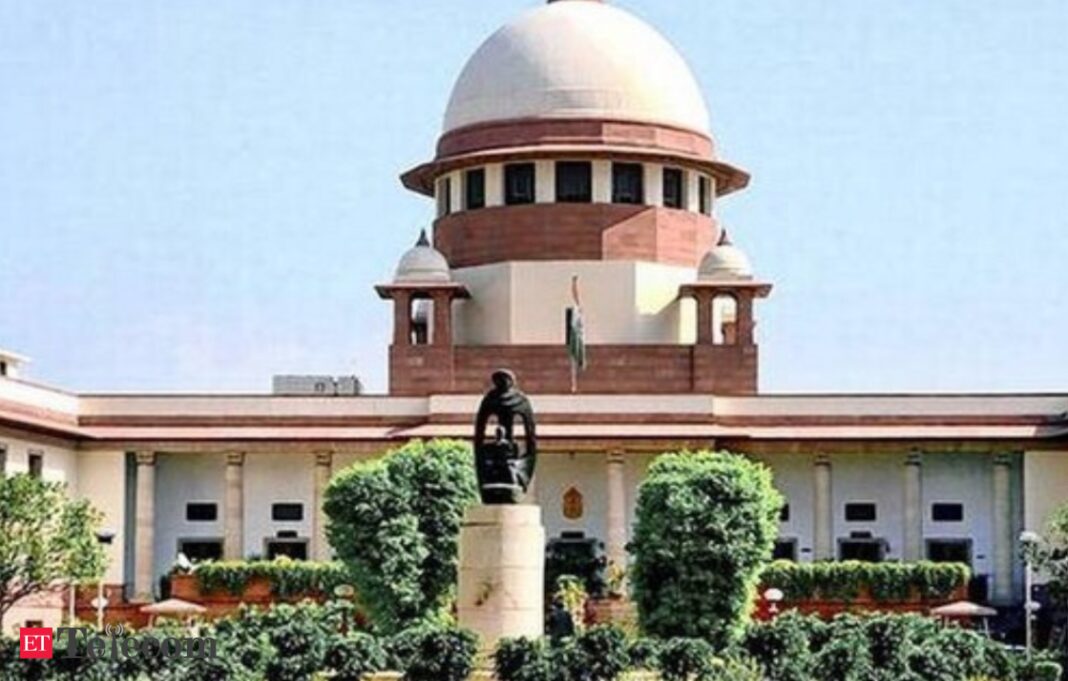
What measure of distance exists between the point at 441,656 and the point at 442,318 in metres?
32.2

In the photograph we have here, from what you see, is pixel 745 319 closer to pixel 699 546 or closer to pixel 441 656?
pixel 699 546

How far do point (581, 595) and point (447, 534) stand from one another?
11.9ft

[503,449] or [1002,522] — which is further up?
[503,449]

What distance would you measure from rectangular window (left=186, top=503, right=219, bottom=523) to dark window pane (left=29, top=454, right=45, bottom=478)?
506cm

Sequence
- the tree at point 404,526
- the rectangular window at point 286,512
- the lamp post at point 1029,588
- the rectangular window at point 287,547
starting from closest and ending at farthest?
1. the lamp post at point 1029,588
2. the tree at point 404,526
3. the rectangular window at point 287,547
4. the rectangular window at point 286,512

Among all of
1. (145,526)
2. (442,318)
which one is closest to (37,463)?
(145,526)

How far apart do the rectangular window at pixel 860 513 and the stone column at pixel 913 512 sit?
105cm

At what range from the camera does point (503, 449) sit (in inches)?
1314

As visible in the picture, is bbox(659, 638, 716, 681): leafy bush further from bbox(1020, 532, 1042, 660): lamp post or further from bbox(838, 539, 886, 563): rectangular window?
bbox(838, 539, 886, 563): rectangular window

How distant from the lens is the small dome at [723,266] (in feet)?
199

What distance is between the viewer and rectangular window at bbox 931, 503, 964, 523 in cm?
5997

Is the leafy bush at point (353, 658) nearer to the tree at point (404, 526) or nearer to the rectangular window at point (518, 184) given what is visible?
the tree at point (404, 526)

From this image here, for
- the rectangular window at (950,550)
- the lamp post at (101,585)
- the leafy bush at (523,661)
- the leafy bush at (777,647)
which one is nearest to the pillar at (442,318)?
the lamp post at (101,585)

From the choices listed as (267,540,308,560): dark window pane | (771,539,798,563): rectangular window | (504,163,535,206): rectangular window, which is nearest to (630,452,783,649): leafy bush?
(771,539,798,563): rectangular window
